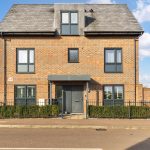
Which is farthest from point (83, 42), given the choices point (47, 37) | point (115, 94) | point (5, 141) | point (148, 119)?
point (5, 141)

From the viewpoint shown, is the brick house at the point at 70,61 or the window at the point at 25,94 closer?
the brick house at the point at 70,61

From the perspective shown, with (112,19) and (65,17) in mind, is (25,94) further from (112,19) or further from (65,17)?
(112,19)

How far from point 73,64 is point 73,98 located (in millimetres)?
2554

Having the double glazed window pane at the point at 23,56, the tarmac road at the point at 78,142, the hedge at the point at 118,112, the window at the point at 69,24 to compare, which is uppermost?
the window at the point at 69,24

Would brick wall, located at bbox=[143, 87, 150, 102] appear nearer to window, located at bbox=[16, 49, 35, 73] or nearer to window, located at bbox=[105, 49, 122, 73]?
window, located at bbox=[105, 49, 122, 73]

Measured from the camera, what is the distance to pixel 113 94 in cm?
2888

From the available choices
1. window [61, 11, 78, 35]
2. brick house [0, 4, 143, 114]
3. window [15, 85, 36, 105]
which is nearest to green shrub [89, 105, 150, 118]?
brick house [0, 4, 143, 114]

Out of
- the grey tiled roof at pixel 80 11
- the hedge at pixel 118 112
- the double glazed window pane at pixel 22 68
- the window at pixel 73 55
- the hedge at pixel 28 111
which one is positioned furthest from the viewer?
the grey tiled roof at pixel 80 11

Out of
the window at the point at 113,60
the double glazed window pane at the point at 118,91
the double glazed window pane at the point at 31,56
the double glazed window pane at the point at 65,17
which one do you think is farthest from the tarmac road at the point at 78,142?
the double glazed window pane at the point at 65,17

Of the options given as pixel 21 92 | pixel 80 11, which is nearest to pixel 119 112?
pixel 21 92

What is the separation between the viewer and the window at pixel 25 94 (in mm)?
28844

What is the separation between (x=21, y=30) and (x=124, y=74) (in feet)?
27.1

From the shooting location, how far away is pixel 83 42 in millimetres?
29016

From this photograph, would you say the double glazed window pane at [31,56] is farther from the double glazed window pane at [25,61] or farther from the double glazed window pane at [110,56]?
the double glazed window pane at [110,56]
